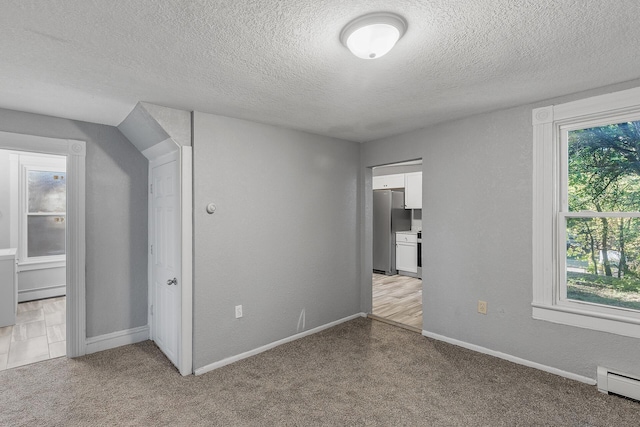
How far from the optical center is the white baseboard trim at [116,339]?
3.17 meters

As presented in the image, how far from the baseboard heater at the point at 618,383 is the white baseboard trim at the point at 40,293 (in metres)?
6.57

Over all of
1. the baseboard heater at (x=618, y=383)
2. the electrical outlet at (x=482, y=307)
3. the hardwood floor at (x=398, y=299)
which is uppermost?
the electrical outlet at (x=482, y=307)

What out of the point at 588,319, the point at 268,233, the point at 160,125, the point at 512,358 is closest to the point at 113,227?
the point at 160,125

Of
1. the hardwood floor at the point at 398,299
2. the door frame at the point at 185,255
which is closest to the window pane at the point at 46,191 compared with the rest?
the door frame at the point at 185,255

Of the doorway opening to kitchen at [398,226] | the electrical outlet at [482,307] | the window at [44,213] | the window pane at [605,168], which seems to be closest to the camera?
the window pane at [605,168]

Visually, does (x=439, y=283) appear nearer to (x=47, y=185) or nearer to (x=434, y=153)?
(x=434, y=153)

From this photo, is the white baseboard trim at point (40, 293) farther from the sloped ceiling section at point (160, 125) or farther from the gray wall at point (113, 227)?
the sloped ceiling section at point (160, 125)

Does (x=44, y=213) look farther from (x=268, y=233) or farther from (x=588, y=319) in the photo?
(x=588, y=319)

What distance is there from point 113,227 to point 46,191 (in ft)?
9.41

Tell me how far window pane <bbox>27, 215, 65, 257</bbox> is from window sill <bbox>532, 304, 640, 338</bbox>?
20.8 ft

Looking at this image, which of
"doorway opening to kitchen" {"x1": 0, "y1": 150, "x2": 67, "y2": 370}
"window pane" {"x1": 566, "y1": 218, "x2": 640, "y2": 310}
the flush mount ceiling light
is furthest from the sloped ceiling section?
"window pane" {"x1": 566, "y1": 218, "x2": 640, "y2": 310}

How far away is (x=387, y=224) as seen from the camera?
21.7 feet

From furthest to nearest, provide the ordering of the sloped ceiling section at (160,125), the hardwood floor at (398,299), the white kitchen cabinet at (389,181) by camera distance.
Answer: the white kitchen cabinet at (389,181) → the hardwood floor at (398,299) → the sloped ceiling section at (160,125)

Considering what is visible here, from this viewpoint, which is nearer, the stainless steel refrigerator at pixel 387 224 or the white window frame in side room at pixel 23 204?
the white window frame in side room at pixel 23 204
